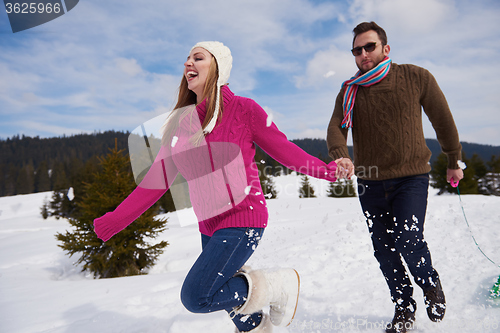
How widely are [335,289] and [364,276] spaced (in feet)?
1.80

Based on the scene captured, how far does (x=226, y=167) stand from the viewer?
1827 millimetres

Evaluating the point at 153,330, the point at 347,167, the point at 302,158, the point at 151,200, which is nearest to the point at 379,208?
the point at 347,167

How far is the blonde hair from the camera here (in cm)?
188

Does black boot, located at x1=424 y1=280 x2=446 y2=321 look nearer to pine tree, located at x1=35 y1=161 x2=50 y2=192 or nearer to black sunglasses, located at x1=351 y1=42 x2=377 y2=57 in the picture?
black sunglasses, located at x1=351 y1=42 x2=377 y2=57

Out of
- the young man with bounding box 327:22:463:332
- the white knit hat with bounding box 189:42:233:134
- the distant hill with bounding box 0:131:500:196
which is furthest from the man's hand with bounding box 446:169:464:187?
the distant hill with bounding box 0:131:500:196

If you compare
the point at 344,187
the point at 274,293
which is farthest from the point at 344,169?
the point at 344,187

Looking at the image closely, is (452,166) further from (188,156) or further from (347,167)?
(188,156)

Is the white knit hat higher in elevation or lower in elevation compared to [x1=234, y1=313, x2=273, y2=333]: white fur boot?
higher

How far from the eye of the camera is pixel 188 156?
1.92 meters

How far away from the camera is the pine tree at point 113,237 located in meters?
9.05

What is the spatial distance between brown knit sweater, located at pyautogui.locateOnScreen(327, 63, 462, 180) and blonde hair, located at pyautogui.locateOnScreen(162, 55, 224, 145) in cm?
107

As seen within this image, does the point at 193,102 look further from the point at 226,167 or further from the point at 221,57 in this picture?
the point at 226,167

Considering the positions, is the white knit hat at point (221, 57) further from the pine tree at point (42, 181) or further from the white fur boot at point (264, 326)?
the pine tree at point (42, 181)

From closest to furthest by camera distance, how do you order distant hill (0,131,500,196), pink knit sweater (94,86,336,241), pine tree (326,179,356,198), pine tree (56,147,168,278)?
pink knit sweater (94,86,336,241) → pine tree (56,147,168,278) → pine tree (326,179,356,198) → distant hill (0,131,500,196)
